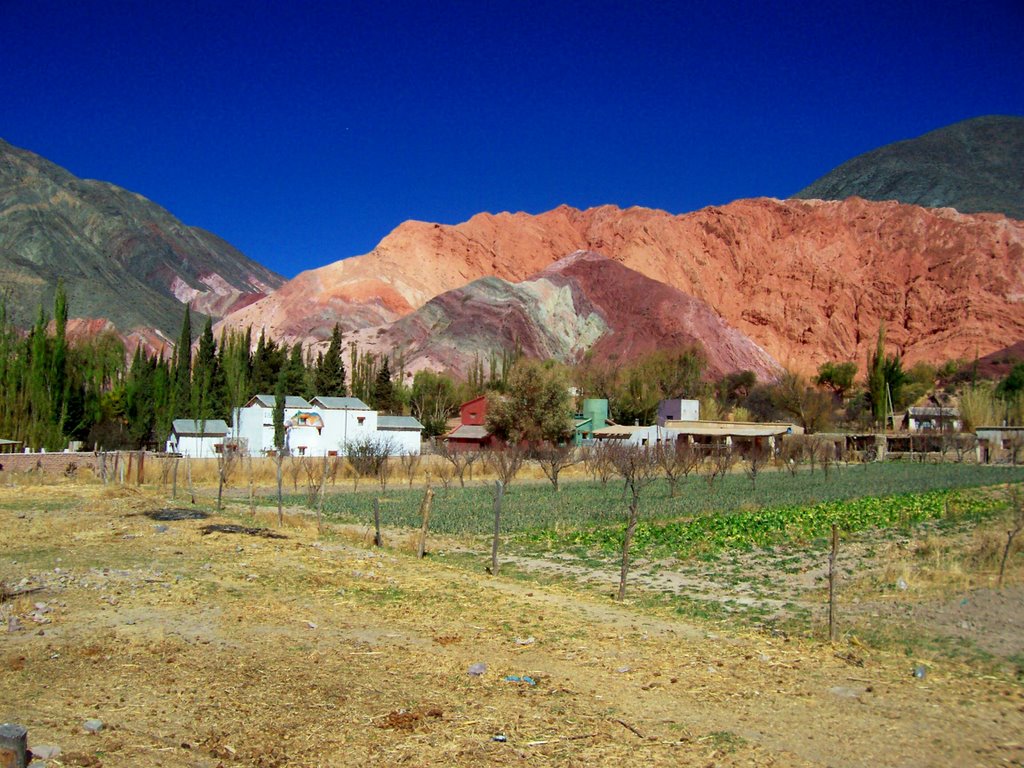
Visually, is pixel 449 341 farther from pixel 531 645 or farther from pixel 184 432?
pixel 531 645

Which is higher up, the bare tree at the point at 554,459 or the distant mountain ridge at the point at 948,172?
the distant mountain ridge at the point at 948,172

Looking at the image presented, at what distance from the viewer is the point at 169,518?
23.4m

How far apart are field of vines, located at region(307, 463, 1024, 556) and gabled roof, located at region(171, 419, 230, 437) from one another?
2207cm

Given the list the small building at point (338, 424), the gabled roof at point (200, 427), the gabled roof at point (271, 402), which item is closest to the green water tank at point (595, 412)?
the small building at point (338, 424)

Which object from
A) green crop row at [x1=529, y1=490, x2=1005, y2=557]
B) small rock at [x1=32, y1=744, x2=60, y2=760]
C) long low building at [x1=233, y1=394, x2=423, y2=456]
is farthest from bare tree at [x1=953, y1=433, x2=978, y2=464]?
small rock at [x1=32, y1=744, x2=60, y2=760]

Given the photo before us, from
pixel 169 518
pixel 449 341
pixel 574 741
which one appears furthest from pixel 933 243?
pixel 574 741

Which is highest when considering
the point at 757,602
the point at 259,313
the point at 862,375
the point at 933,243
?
the point at 933,243

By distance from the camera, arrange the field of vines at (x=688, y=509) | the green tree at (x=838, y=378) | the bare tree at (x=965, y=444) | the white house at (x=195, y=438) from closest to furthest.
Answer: the field of vines at (x=688, y=509) < the white house at (x=195, y=438) < the bare tree at (x=965, y=444) < the green tree at (x=838, y=378)

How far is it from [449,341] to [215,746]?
4151 inches

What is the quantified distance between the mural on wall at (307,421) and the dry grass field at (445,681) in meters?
47.1

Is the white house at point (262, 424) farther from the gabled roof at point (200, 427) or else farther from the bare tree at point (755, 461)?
the bare tree at point (755, 461)

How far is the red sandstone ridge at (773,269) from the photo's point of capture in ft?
382

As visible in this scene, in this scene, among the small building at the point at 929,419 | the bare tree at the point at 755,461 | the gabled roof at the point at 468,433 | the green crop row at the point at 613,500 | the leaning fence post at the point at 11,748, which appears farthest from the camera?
the small building at the point at 929,419

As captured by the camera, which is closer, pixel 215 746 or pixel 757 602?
pixel 215 746
